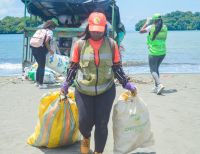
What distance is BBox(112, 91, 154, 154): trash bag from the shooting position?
491 cm

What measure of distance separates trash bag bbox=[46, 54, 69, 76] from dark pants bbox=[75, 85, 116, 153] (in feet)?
21.9

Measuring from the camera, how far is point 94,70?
184 inches

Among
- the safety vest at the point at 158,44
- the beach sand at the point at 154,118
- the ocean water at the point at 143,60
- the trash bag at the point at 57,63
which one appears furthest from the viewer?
the ocean water at the point at 143,60

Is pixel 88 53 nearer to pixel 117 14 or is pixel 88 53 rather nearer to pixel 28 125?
pixel 28 125

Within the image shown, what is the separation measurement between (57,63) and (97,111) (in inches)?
271

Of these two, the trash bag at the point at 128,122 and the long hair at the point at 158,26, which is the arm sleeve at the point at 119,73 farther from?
the long hair at the point at 158,26

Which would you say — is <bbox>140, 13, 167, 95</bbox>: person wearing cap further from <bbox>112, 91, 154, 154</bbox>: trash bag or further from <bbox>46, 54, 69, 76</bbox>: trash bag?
<bbox>112, 91, 154, 154</bbox>: trash bag

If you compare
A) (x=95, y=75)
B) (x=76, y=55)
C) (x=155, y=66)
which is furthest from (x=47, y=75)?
(x=95, y=75)

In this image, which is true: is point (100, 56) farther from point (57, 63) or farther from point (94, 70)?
point (57, 63)

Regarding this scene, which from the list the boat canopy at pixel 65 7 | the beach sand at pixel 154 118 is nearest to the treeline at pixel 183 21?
the boat canopy at pixel 65 7

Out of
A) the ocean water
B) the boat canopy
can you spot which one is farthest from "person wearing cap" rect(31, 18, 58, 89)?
the ocean water

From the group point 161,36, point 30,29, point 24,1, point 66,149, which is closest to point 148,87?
point 161,36

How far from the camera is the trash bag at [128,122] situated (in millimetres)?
4910

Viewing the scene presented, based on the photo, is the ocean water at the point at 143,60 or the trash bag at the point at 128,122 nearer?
the trash bag at the point at 128,122
